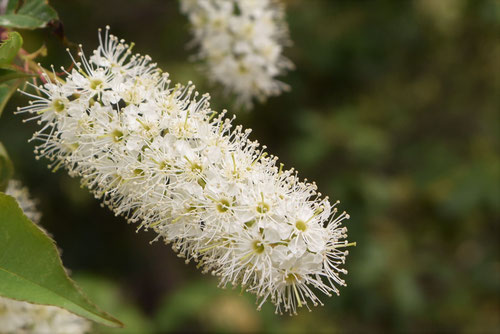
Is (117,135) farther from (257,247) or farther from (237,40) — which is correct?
(237,40)

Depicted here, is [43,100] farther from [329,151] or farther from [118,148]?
[329,151]

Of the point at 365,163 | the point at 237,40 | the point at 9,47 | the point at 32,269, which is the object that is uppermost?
the point at 365,163

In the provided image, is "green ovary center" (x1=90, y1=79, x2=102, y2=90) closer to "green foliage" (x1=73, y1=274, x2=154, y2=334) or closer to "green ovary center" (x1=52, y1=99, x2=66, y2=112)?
"green ovary center" (x1=52, y1=99, x2=66, y2=112)

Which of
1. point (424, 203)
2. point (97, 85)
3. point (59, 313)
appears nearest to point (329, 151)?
point (424, 203)

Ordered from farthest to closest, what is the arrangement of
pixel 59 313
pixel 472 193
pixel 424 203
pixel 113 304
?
pixel 424 203 < pixel 472 193 < pixel 113 304 < pixel 59 313

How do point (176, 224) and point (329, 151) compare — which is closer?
point (176, 224)

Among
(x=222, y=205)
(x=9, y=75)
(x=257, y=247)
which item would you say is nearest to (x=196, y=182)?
(x=222, y=205)

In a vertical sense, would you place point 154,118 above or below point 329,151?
below

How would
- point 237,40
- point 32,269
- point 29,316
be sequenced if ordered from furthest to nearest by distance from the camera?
1. point 237,40
2. point 29,316
3. point 32,269
